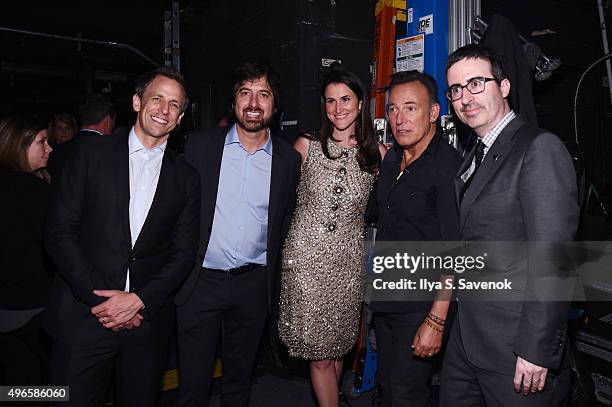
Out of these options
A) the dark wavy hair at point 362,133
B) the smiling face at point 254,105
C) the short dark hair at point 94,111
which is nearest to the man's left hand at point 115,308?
the smiling face at point 254,105

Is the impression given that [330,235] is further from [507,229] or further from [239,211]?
[507,229]

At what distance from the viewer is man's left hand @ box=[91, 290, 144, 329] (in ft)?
5.95

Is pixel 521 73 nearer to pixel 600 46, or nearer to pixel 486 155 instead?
pixel 486 155

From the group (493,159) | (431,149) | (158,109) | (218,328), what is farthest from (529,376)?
(158,109)

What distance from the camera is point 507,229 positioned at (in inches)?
59.8

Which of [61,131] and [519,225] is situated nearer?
[519,225]

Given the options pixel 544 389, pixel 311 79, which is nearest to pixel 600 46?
pixel 311 79

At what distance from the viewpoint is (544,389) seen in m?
1.52

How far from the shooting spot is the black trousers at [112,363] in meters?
1.80

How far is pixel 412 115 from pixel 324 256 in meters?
0.82

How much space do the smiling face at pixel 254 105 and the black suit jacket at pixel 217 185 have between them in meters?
0.12

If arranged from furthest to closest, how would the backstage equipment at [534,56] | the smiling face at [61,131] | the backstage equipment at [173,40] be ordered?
the smiling face at [61,131] < the backstage equipment at [173,40] < the backstage equipment at [534,56]

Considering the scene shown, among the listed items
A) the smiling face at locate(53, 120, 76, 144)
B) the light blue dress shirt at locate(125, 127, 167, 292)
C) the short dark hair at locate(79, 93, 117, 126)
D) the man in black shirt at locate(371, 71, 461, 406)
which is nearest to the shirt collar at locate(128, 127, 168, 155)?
the light blue dress shirt at locate(125, 127, 167, 292)

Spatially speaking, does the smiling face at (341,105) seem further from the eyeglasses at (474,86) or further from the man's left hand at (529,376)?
the man's left hand at (529,376)
